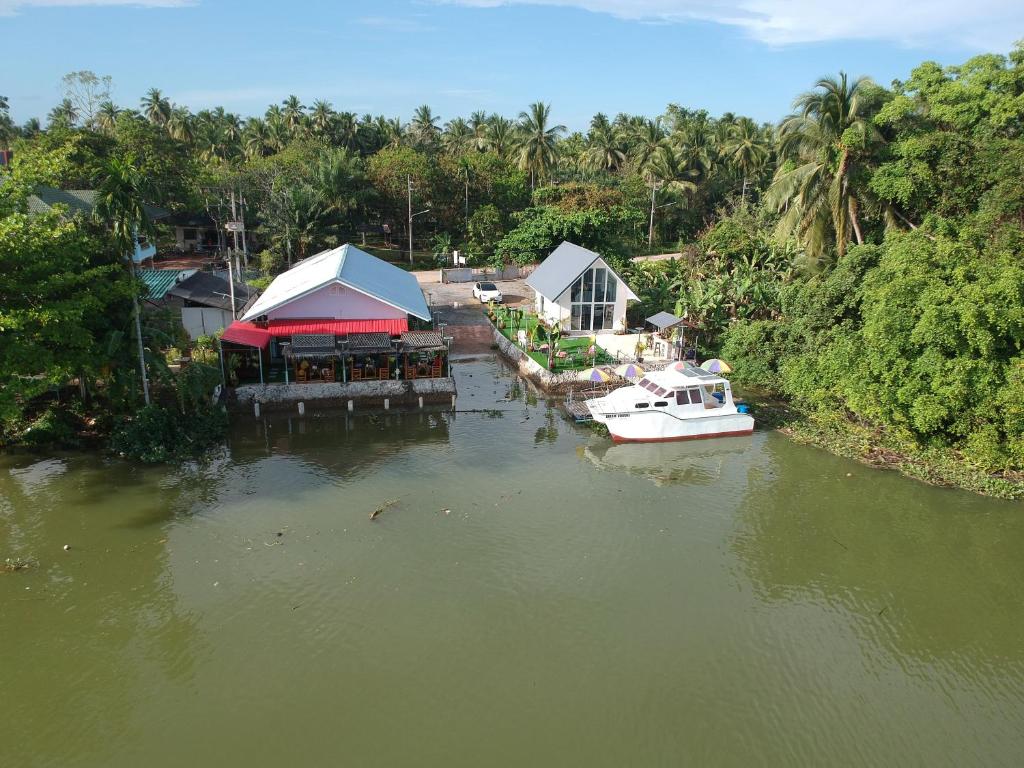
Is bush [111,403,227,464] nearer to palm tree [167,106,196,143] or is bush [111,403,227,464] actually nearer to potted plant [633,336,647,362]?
potted plant [633,336,647,362]

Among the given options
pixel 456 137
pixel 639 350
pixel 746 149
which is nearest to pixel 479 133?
pixel 456 137

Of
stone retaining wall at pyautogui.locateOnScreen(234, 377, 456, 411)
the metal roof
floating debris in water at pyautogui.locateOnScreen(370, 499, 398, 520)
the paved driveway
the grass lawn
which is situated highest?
the metal roof

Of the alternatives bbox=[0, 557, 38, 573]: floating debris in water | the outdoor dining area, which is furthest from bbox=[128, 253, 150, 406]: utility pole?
bbox=[0, 557, 38, 573]: floating debris in water

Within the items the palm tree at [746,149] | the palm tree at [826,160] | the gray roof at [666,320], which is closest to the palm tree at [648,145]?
the palm tree at [746,149]

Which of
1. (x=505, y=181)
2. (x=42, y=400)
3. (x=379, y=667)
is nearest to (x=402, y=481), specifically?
(x=379, y=667)

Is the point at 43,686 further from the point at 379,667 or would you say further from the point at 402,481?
the point at 402,481

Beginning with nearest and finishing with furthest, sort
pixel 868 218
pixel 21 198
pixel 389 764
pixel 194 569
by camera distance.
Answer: pixel 389 764 → pixel 194 569 → pixel 21 198 → pixel 868 218
